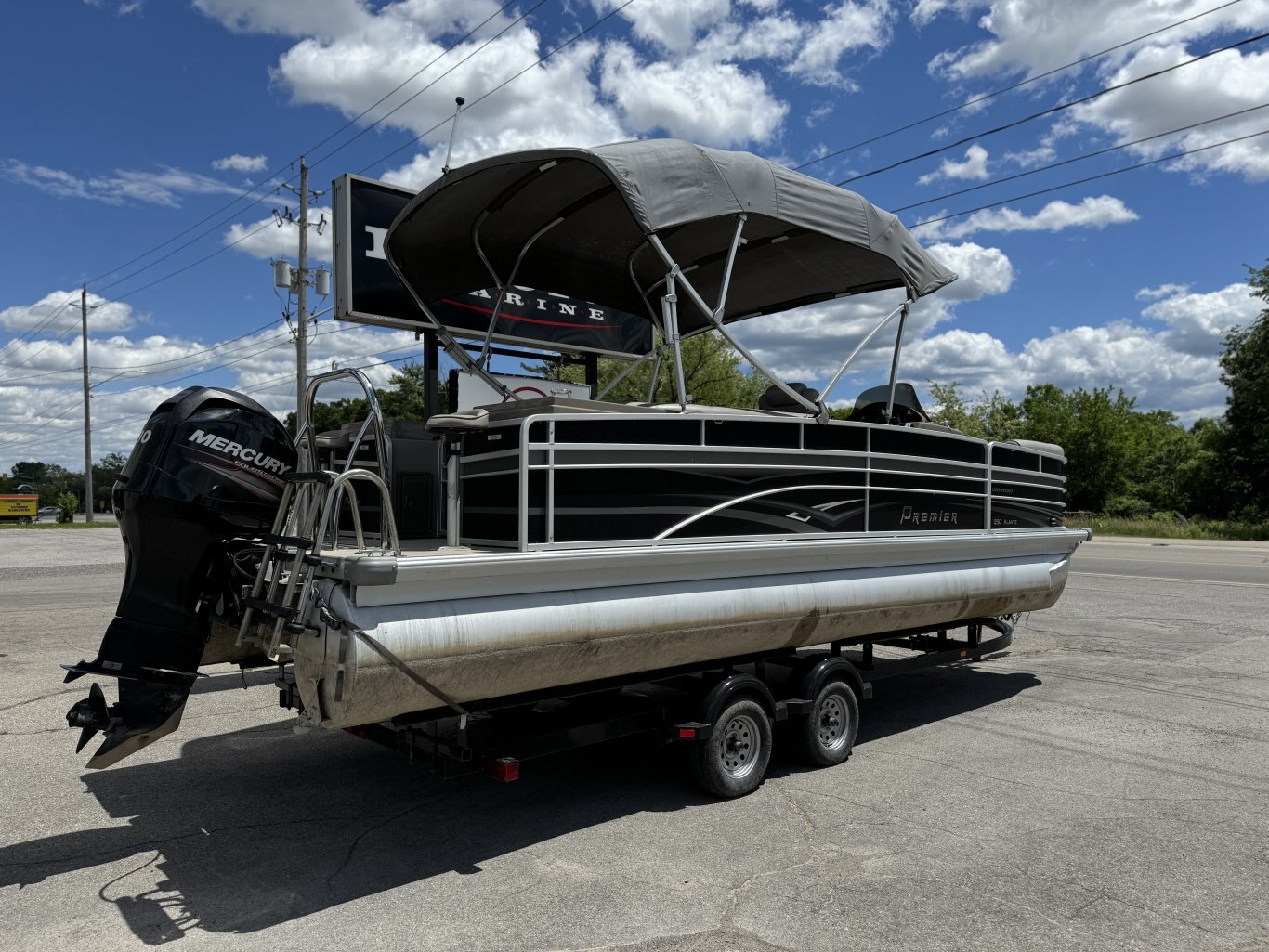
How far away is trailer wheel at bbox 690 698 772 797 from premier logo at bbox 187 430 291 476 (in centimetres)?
259

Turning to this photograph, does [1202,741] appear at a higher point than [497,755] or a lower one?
lower

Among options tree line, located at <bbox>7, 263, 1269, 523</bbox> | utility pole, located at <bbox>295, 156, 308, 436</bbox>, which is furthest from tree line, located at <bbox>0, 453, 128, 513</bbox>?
utility pole, located at <bbox>295, 156, 308, 436</bbox>

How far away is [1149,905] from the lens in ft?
12.7

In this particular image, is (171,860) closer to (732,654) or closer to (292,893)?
(292,893)

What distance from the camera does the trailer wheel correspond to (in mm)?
5082

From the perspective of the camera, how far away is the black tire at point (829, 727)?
567 centimetres

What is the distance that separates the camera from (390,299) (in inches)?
370

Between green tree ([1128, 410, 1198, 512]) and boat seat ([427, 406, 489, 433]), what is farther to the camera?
green tree ([1128, 410, 1198, 512])

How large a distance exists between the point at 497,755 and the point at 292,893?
1015 mm

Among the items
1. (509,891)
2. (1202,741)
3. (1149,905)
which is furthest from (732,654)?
(1202,741)

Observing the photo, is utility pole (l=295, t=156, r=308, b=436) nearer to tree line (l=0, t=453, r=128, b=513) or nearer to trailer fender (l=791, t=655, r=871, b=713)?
trailer fender (l=791, t=655, r=871, b=713)

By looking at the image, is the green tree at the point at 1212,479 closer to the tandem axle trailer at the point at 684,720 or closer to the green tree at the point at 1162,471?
the green tree at the point at 1162,471

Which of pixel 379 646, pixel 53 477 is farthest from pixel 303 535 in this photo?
pixel 53 477

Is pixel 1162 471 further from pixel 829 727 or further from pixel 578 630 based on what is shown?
pixel 578 630
